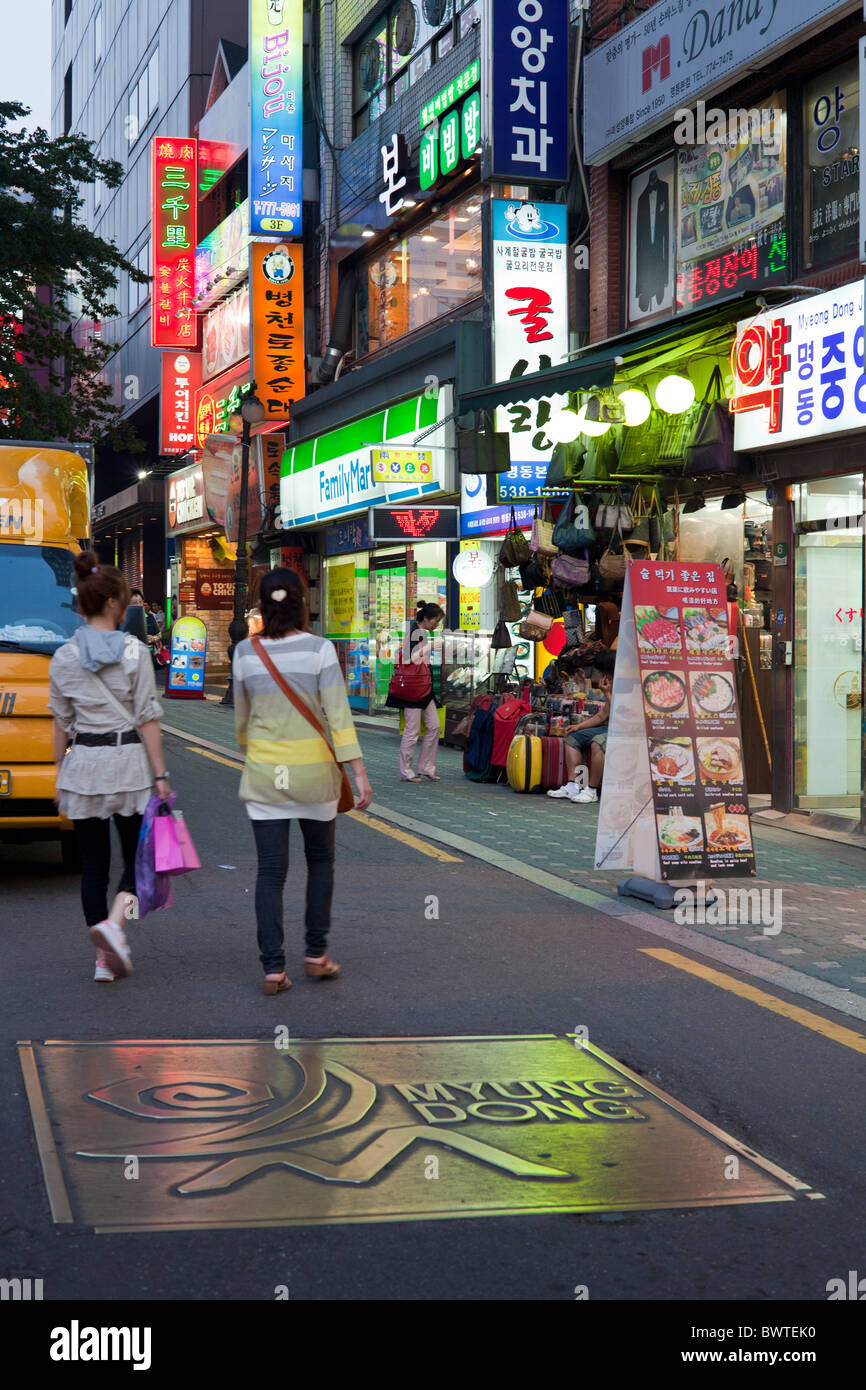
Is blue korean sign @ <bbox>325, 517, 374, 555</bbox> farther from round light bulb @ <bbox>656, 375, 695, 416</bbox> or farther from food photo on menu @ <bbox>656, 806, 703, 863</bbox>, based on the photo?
food photo on menu @ <bbox>656, 806, 703, 863</bbox>

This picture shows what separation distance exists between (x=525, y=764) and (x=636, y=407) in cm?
352

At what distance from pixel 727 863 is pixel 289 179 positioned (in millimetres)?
23127

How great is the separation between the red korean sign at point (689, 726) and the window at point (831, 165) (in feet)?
16.5

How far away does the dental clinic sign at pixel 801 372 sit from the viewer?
10719mm

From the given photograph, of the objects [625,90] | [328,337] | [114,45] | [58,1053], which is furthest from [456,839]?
[114,45]

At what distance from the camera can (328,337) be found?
89.8 feet

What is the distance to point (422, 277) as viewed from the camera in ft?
75.3

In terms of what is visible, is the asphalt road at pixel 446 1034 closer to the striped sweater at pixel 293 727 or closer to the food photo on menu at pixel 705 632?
the striped sweater at pixel 293 727

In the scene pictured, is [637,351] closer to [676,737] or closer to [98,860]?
[676,737]

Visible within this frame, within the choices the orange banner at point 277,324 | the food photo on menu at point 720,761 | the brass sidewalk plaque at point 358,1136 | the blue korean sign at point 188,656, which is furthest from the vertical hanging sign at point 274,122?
the brass sidewalk plaque at point 358,1136

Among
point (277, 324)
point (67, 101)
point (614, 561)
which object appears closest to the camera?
point (614, 561)

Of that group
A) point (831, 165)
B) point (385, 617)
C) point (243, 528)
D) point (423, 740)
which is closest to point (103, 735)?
point (423, 740)

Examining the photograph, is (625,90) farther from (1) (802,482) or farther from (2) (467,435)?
(1) (802,482)

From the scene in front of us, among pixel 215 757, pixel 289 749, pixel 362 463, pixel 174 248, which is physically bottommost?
pixel 215 757
